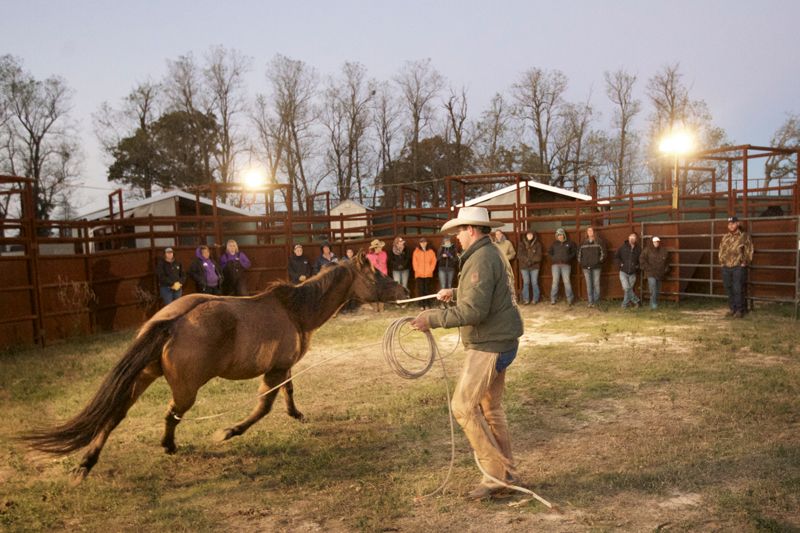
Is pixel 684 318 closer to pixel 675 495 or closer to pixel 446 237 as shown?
pixel 446 237

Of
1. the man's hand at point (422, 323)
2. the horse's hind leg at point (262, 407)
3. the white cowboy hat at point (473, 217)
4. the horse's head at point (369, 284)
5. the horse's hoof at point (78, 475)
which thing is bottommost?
the horse's hoof at point (78, 475)

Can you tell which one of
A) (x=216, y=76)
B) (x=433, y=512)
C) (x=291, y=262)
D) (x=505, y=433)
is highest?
(x=216, y=76)

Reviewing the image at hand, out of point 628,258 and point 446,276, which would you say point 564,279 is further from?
point 446,276

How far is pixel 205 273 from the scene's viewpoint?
475 inches

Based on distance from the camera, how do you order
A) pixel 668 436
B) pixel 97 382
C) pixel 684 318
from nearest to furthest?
pixel 668 436 < pixel 97 382 < pixel 684 318

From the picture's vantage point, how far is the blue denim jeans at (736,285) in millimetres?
10977

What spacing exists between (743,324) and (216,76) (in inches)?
1397

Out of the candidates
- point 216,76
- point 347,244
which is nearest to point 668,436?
point 347,244

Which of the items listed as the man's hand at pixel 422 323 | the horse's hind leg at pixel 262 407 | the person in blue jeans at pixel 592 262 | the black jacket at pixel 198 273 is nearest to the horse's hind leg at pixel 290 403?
the horse's hind leg at pixel 262 407

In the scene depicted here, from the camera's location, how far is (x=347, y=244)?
16.0m

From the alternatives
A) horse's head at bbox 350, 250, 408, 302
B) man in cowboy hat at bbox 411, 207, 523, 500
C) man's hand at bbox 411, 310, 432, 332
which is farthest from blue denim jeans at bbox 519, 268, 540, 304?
man's hand at bbox 411, 310, 432, 332

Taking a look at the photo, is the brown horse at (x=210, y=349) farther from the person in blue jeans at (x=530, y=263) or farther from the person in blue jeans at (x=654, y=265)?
the person in blue jeans at (x=530, y=263)

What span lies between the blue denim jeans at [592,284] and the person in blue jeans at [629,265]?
1.74 ft

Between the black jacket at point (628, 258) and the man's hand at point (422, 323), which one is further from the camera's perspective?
the black jacket at point (628, 258)
